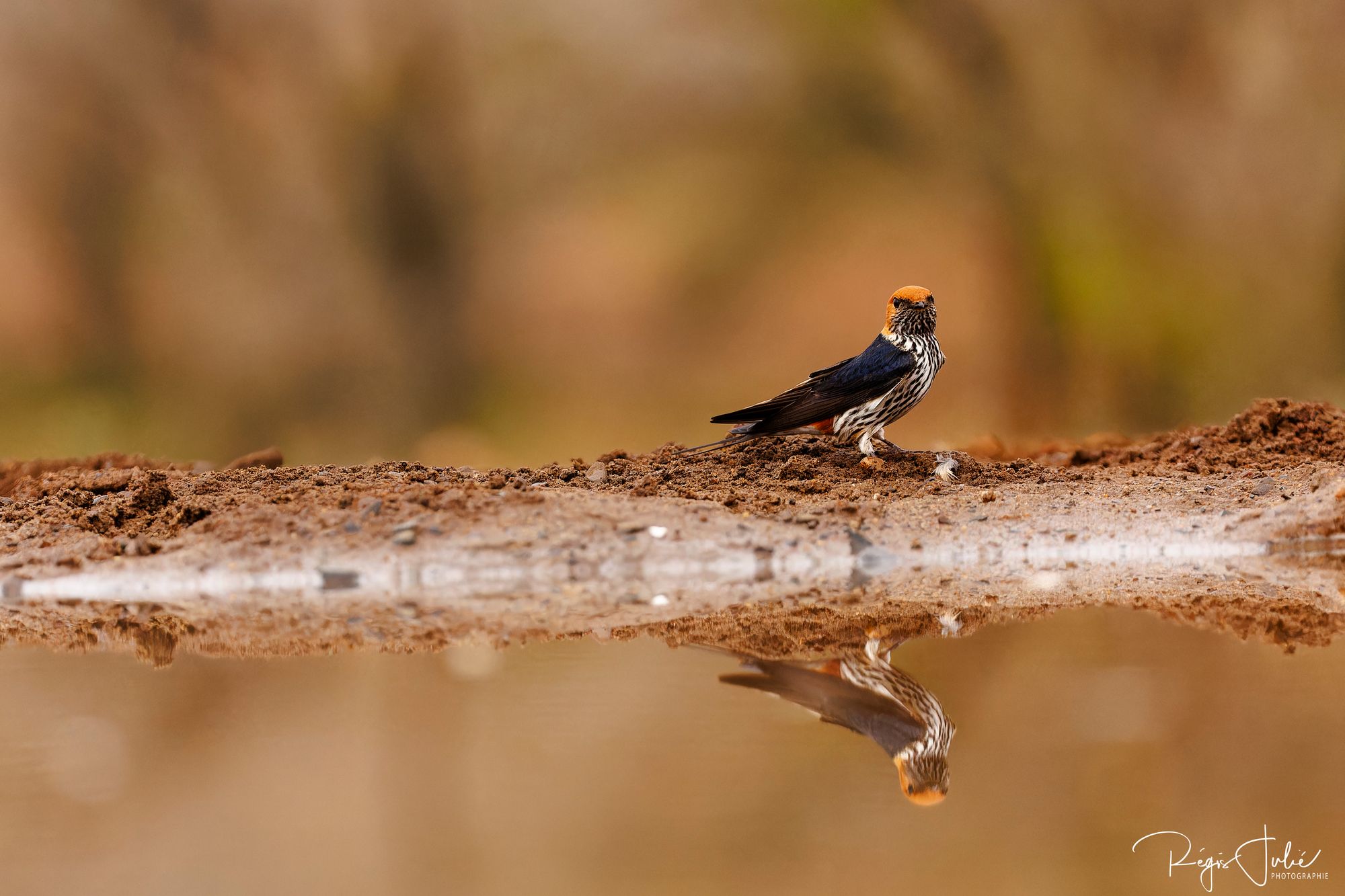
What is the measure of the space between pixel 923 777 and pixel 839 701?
0.43 m

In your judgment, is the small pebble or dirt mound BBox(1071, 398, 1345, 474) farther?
dirt mound BBox(1071, 398, 1345, 474)

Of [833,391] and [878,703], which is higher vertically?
[833,391]

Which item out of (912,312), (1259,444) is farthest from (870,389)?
(1259,444)

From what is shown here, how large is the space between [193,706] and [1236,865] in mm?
1750

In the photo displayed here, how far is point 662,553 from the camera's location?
3602 mm

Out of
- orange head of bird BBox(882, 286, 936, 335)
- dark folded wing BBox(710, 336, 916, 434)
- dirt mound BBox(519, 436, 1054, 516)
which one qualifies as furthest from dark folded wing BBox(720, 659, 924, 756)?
orange head of bird BBox(882, 286, 936, 335)

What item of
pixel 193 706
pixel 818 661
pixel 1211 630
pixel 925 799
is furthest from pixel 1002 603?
pixel 193 706

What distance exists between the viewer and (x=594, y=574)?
352cm

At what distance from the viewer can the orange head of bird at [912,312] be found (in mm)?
4973

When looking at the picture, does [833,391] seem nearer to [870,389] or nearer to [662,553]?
[870,389]

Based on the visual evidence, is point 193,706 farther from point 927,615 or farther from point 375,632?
point 927,615

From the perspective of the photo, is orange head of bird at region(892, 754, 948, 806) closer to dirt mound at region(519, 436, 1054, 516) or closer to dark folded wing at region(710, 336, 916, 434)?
dirt mound at region(519, 436, 1054, 516)

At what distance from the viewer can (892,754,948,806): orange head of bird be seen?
157 cm

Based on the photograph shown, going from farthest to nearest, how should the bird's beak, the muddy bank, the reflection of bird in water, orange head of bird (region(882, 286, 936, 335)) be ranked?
1. orange head of bird (region(882, 286, 936, 335))
2. the muddy bank
3. the reflection of bird in water
4. the bird's beak
